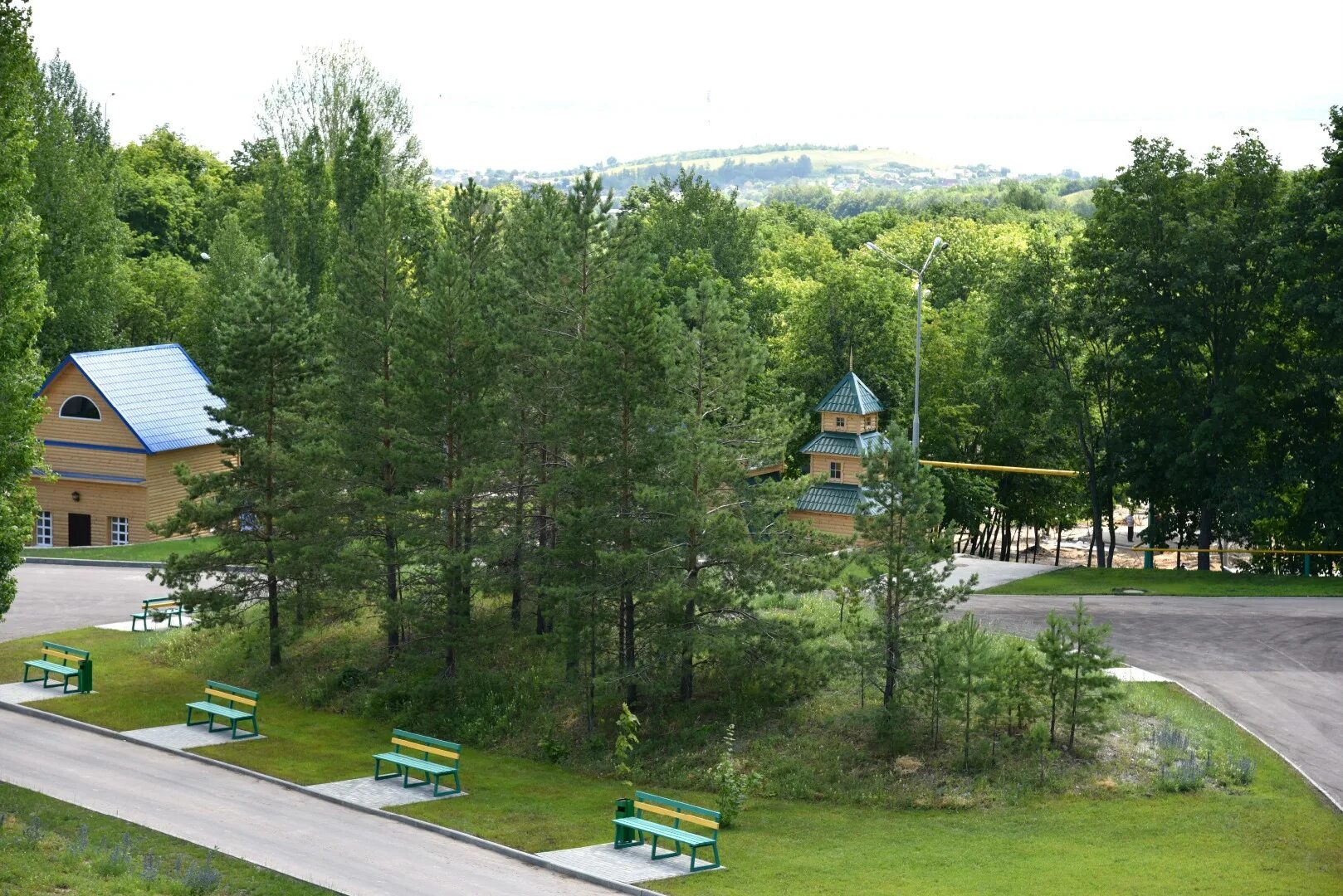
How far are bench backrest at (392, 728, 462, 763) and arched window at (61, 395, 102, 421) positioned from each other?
1194 inches

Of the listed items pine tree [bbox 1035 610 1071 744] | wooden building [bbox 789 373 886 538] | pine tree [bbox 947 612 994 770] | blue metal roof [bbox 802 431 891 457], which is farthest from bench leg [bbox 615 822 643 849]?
blue metal roof [bbox 802 431 891 457]

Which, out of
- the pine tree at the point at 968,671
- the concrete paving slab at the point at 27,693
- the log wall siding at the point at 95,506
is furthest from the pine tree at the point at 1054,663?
the log wall siding at the point at 95,506

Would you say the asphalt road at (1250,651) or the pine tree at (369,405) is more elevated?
the pine tree at (369,405)

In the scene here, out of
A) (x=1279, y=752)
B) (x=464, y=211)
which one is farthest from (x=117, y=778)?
(x=1279, y=752)

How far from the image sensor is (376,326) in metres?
35.8

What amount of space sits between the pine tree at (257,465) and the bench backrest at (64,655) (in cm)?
293

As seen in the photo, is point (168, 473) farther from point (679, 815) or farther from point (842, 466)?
point (679, 815)

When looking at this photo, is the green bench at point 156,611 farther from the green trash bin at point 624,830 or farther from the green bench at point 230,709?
the green trash bin at point 624,830

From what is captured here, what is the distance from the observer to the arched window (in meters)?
55.6

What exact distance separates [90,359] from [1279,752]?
44867 mm

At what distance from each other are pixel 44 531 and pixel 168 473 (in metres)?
5.81

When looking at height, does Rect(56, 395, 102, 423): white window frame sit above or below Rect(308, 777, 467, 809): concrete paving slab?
above

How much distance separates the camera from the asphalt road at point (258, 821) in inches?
896

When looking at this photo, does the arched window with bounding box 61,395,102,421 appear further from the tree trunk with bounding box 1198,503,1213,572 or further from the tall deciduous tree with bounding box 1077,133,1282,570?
the tree trunk with bounding box 1198,503,1213,572
